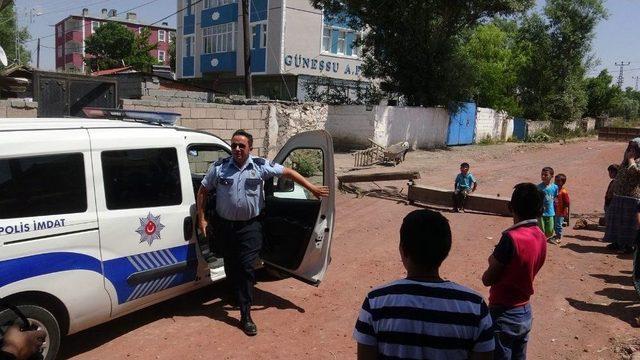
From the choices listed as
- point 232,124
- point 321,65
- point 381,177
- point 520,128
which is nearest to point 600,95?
point 520,128

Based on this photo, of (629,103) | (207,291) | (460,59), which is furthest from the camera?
(629,103)

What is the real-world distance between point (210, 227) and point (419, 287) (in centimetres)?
314

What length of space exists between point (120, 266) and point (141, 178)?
2.51 feet

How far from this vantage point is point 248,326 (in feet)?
14.8

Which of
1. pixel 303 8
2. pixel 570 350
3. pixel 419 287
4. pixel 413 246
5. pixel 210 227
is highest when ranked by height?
pixel 303 8

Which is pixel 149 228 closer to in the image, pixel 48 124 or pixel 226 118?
pixel 48 124

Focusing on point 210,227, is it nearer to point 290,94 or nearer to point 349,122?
point 349,122

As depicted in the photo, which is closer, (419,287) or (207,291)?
(419,287)

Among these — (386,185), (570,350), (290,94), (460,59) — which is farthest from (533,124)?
(570,350)

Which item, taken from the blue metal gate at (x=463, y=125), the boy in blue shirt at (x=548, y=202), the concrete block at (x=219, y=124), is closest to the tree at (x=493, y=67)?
the blue metal gate at (x=463, y=125)

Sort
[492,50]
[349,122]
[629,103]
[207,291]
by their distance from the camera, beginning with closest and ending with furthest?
[207,291], [349,122], [492,50], [629,103]

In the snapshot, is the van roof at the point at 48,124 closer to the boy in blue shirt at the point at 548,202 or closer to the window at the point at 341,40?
the boy in blue shirt at the point at 548,202

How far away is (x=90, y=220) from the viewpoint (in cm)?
377

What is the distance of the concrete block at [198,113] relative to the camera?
11530 millimetres
